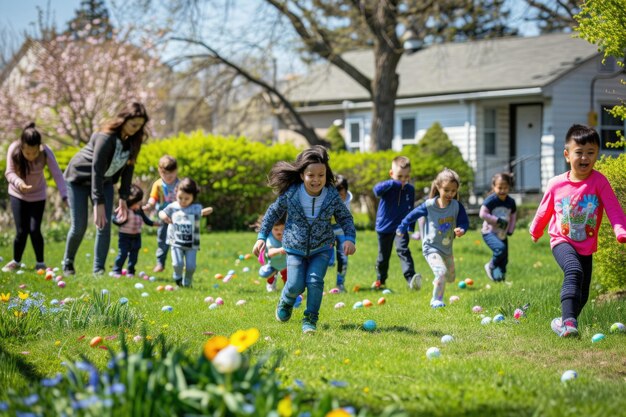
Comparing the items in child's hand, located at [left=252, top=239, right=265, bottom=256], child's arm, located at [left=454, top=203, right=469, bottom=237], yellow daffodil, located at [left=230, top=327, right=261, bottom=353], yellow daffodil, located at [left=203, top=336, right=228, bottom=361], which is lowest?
yellow daffodil, located at [left=203, top=336, right=228, bottom=361]

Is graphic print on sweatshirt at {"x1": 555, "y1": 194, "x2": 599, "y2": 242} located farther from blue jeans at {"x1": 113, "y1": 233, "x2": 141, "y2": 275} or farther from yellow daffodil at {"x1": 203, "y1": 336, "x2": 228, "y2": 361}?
blue jeans at {"x1": 113, "y1": 233, "x2": 141, "y2": 275}

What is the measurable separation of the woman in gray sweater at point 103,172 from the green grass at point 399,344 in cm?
54

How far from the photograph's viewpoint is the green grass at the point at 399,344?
400cm

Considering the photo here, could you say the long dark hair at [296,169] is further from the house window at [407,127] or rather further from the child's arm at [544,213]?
the house window at [407,127]

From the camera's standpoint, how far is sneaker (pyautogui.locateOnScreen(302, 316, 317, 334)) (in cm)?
604

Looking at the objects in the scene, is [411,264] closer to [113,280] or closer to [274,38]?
[113,280]

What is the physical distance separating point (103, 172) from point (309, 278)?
3.51 m

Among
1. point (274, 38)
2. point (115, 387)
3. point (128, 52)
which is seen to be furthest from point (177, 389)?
point (128, 52)

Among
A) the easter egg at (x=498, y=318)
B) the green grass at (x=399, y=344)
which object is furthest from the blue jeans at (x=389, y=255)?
the easter egg at (x=498, y=318)

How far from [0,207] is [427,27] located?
41.4ft

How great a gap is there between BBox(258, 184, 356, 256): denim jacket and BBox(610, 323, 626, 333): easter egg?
215 cm

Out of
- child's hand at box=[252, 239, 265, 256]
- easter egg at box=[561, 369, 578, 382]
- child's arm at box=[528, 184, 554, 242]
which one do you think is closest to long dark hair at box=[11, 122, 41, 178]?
child's hand at box=[252, 239, 265, 256]

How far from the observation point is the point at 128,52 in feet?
83.4

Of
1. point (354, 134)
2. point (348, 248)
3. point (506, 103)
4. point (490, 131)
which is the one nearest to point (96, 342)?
point (348, 248)
